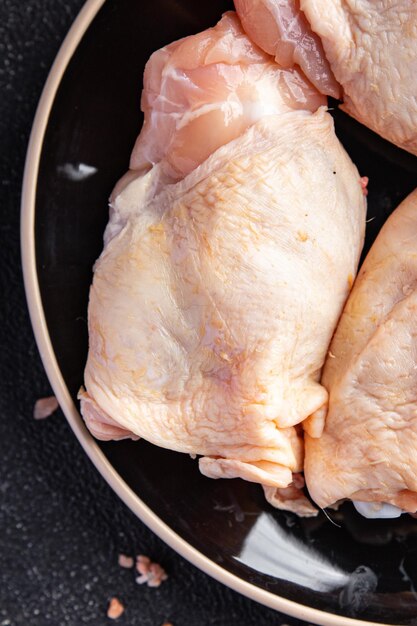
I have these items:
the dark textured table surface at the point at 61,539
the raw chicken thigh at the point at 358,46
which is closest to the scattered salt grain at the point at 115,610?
the dark textured table surface at the point at 61,539

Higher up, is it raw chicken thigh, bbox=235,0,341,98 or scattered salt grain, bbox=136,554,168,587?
raw chicken thigh, bbox=235,0,341,98

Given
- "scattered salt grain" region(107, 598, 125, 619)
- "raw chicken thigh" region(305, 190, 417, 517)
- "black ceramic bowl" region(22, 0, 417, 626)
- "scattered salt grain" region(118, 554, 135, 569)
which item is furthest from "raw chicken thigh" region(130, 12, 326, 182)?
"scattered salt grain" region(107, 598, 125, 619)

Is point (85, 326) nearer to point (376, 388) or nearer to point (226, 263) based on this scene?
point (226, 263)

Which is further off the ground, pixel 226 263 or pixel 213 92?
pixel 213 92

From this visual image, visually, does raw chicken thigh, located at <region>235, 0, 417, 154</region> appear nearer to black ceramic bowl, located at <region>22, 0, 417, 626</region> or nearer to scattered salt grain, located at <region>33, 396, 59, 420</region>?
black ceramic bowl, located at <region>22, 0, 417, 626</region>

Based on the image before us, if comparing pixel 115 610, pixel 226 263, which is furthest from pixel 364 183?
pixel 115 610

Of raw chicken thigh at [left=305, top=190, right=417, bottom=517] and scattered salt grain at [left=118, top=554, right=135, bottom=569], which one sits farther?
scattered salt grain at [left=118, top=554, right=135, bottom=569]
